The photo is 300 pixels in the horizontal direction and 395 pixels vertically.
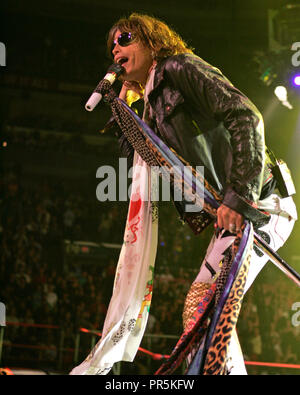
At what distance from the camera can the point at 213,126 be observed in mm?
2174

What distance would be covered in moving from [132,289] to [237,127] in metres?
0.89

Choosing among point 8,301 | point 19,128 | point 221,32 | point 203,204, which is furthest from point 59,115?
point 203,204

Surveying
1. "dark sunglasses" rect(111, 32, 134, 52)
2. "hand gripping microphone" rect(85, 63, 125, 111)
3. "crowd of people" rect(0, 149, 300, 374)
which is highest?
"dark sunglasses" rect(111, 32, 134, 52)

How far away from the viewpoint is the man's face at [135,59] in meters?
2.44

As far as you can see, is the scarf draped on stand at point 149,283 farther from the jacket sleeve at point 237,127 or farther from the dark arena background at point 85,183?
the dark arena background at point 85,183

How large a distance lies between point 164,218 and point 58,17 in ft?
15.9

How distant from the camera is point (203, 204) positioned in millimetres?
2006

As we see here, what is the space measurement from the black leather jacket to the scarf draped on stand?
0.30ft

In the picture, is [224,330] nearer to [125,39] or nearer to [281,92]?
[125,39]

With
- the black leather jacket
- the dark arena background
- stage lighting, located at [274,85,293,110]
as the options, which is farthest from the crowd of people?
the black leather jacket

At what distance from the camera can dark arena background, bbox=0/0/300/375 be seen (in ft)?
22.0

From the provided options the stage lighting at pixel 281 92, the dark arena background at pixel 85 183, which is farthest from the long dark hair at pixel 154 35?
the stage lighting at pixel 281 92

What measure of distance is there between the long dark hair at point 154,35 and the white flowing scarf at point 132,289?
0.59ft

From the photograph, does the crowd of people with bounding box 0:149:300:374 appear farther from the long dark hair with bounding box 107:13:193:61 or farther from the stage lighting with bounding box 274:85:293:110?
the long dark hair with bounding box 107:13:193:61
